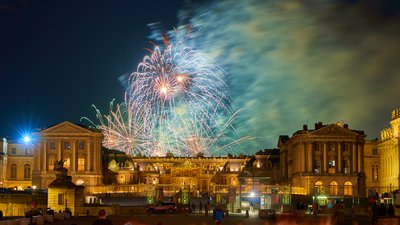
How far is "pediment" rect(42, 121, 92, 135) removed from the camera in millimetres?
137125

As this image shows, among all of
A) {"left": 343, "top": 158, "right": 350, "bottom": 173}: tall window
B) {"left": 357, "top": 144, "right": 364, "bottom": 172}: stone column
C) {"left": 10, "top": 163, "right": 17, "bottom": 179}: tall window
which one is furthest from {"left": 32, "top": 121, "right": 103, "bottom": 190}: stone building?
{"left": 357, "top": 144, "right": 364, "bottom": 172}: stone column

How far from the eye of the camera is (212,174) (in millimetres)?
166000

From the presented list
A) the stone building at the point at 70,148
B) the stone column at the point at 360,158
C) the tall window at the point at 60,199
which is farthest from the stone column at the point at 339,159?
the tall window at the point at 60,199

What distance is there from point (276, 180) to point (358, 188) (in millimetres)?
28645

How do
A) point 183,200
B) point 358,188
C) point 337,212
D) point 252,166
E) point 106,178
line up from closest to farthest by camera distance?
point 337,212 < point 183,200 < point 358,188 < point 106,178 < point 252,166

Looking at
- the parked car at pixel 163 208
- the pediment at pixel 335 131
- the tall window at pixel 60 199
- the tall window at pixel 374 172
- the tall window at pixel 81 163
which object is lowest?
the parked car at pixel 163 208

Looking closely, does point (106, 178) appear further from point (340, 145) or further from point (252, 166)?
point (340, 145)

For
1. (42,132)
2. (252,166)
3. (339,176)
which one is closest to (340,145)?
(339,176)

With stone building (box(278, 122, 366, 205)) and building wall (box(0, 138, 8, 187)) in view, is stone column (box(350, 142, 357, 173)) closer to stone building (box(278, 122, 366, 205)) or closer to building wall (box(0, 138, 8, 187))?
stone building (box(278, 122, 366, 205))

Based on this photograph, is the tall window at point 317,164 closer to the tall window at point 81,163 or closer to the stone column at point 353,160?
the stone column at point 353,160

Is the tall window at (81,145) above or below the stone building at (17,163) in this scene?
above

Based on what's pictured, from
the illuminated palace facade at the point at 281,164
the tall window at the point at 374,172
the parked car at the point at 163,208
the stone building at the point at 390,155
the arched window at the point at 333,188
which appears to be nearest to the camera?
the parked car at the point at 163,208

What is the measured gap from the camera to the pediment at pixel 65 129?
5399 inches

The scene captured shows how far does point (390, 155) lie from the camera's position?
450 ft
